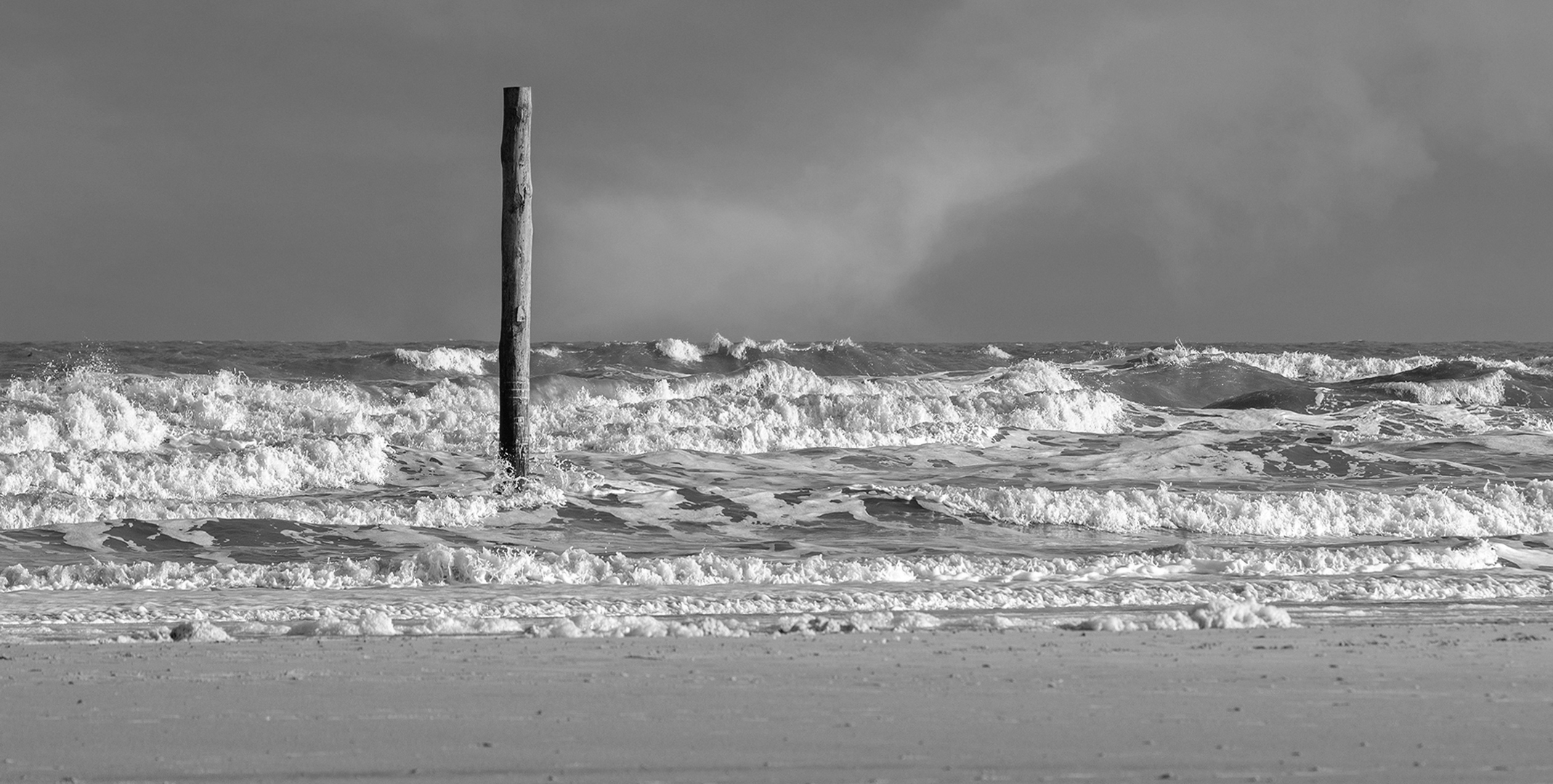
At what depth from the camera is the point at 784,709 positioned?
3.90m

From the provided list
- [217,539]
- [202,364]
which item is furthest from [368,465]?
[202,364]

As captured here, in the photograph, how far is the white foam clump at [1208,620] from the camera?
19.3 feet

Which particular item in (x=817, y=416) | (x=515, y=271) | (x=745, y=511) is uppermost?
(x=515, y=271)

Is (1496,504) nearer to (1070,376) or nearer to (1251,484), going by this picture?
(1251,484)

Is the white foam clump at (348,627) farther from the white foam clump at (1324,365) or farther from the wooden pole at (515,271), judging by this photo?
the white foam clump at (1324,365)

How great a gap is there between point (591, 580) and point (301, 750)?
453 cm

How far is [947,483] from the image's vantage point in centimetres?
1302

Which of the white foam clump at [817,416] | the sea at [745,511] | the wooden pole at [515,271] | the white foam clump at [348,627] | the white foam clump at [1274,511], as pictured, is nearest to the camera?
the white foam clump at [348,627]

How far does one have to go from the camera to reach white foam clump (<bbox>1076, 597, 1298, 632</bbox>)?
19.3 ft

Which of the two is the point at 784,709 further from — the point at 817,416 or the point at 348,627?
the point at 817,416

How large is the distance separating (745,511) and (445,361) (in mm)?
18352

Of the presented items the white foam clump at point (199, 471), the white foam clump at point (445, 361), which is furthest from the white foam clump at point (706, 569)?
the white foam clump at point (445, 361)

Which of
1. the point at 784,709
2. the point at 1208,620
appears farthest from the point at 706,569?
the point at 784,709

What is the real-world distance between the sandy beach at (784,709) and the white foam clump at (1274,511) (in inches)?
202
